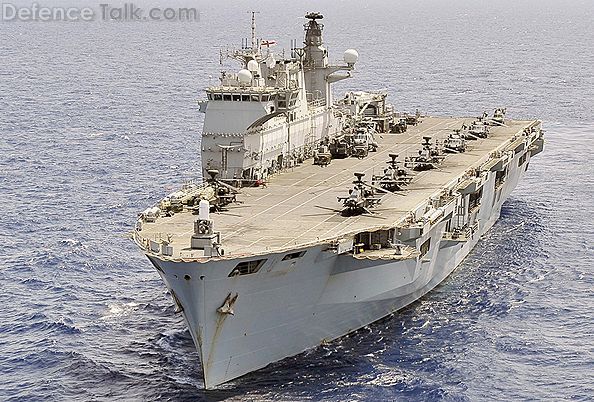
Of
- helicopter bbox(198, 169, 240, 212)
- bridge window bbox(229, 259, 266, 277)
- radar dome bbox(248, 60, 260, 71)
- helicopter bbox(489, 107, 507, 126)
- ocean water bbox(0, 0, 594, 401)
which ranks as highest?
radar dome bbox(248, 60, 260, 71)

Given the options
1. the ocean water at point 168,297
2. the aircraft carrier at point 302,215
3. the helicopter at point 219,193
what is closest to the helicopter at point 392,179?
the aircraft carrier at point 302,215

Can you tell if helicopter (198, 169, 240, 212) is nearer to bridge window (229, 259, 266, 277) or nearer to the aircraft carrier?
the aircraft carrier

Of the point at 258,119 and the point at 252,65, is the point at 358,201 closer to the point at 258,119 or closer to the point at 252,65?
the point at 258,119

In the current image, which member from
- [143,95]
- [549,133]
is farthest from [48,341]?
[143,95]

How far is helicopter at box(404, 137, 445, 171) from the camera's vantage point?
43.4m

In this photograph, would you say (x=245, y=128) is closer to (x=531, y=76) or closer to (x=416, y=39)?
(x=531, y=76)

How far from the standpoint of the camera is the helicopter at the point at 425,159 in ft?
143

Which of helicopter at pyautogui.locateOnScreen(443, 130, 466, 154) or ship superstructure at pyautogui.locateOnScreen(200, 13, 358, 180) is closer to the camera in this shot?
ship superstructure at pyautogui.locateOnScreen(200, 13, 358, 180)

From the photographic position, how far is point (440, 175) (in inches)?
1661

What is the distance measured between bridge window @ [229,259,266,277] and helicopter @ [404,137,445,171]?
1571 cm

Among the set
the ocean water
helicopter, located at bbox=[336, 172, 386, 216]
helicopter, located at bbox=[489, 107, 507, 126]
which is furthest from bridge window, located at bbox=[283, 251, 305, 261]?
helicopter, located at bbox=[489, 107, 507, 126]

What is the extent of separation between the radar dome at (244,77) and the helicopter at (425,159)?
8499mm

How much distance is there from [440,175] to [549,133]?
95.9 ft

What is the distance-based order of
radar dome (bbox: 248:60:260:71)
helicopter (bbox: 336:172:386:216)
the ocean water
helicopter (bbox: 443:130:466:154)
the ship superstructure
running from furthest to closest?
helicopter (bbox: 443:130:466:154)
radar dome (bbox: 248:60:260:71)
the ship superstructure
helicopter (bbox: 336:172:386:216)
the ocean water
